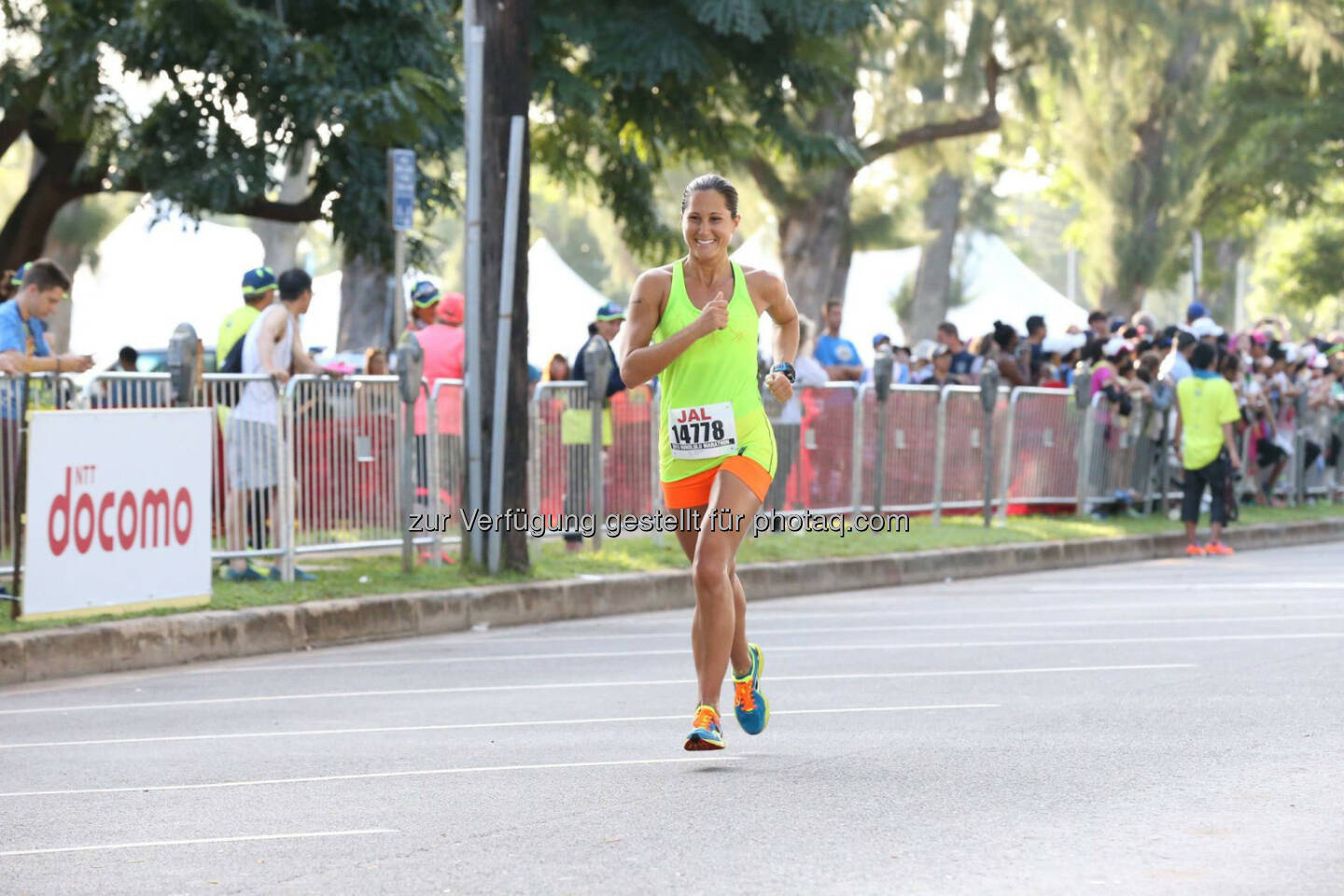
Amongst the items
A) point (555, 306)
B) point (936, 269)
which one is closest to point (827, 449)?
point (555, 306)

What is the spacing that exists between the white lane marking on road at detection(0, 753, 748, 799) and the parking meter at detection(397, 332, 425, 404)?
20.8 feet

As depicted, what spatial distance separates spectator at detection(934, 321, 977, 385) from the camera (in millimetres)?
20516

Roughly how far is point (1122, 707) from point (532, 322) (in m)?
26.4

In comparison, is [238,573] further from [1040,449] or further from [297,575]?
[1040,449]

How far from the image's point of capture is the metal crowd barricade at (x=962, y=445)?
1938 centimetres

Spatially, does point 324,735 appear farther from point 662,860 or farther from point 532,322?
point 532,322

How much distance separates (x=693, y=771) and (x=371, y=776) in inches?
42.7

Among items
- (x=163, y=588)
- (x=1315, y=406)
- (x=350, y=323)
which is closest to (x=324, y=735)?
(x=163, y=588)

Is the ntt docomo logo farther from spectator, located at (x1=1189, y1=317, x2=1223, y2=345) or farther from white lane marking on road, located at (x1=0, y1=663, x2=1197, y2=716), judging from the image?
spectator, located at (x1=1189, y1=317, x2=1223, y2=345)

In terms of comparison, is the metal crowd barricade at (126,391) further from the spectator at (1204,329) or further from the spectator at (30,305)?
the spectator at (1204,329)

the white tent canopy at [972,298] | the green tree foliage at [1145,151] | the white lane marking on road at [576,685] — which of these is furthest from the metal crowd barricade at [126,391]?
the white tent canopy at [972,298]

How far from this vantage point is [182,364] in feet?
39.4

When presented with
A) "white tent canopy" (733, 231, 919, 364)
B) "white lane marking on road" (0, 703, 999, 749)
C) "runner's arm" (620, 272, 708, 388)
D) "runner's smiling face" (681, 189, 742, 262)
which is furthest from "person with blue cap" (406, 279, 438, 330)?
"white tent canopy" (733, 231, 919, 364)

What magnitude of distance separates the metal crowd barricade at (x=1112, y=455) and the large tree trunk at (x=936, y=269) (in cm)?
2199
